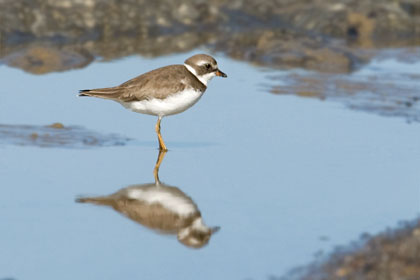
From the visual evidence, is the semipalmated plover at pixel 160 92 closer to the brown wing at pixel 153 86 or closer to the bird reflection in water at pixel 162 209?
the brown wing at pixel 153 86

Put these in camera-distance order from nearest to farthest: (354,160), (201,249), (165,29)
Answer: (201,249)
(354,160)
(165,29)

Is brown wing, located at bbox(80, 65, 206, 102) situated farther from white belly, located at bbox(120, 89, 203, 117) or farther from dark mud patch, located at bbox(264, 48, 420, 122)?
dark mud patch, located at bbox(264, 48, 420, 122)

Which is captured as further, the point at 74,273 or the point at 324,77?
the point at 324,77

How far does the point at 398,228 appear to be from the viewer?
6.52m

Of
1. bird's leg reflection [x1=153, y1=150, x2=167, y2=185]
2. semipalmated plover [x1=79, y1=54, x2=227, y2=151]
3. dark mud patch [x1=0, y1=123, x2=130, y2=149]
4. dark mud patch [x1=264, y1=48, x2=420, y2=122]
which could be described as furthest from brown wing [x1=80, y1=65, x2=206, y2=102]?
dark mud patch [x1=264, y1=48, x2=420, y2=122]

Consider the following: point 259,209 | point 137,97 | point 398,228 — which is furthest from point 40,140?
point 398,228

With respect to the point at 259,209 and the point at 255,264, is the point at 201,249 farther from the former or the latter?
the point at 259,209

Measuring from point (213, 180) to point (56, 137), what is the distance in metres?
2.44

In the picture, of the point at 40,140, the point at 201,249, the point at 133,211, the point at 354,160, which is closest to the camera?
the point at 201,249

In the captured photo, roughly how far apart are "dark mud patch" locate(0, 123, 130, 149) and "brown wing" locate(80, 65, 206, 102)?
1.72ft

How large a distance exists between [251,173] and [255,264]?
2.47 metres

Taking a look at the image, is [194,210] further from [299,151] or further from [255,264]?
[299,151]

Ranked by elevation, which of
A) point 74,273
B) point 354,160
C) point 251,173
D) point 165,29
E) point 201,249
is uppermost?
point 165,29

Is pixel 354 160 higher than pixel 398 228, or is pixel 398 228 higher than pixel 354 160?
pixel 354 160
